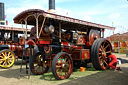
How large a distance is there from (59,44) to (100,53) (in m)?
1.96

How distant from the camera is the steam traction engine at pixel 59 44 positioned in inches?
196

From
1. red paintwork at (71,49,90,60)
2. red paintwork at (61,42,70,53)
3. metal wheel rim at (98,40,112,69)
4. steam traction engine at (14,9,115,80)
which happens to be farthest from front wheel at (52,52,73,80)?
metal wheel rim at (98,40,112,69)

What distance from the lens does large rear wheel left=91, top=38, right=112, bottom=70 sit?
607 cm

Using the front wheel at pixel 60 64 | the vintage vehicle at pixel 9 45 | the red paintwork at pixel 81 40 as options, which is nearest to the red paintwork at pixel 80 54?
the red paintwork at pixel 81 40

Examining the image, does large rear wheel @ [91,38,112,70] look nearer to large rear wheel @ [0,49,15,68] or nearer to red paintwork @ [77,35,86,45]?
red paintwork @ [77,35,86,45]

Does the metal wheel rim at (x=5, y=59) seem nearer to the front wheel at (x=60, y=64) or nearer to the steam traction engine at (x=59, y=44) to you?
the steam traction engine at (x=59, y=44)

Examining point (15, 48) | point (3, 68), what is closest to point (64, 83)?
point (3, 68)

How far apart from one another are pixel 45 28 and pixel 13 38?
486 centimetres

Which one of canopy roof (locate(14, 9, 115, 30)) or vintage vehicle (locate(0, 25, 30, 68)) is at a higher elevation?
canopy roof (locate(14, 9, 115, 30))

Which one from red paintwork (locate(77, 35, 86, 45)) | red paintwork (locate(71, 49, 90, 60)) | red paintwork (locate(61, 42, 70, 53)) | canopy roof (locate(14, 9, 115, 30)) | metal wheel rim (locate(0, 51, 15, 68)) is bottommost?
metal wheel rim (locate(0, 51, 15, 68))

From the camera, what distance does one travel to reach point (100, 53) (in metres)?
6.40

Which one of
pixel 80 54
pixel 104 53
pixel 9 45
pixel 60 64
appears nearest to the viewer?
pixel 60 64

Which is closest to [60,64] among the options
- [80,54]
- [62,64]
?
[62,64]

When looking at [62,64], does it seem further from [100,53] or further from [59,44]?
[100,53]
